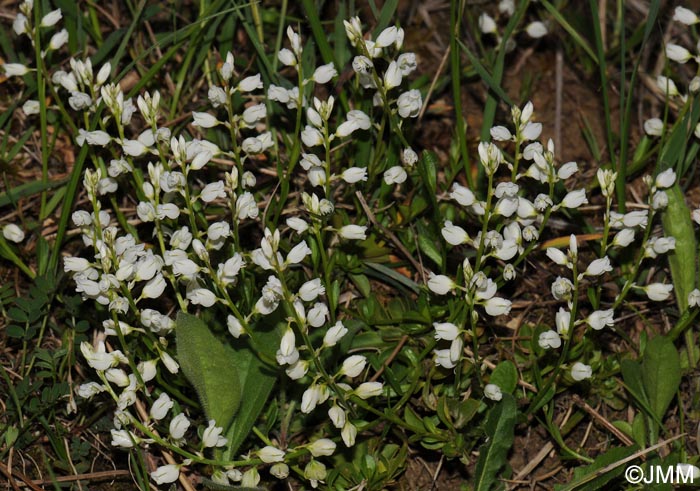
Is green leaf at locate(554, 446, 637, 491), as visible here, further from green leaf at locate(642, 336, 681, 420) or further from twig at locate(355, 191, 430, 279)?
twig at locate(355, 191, 430, 279)

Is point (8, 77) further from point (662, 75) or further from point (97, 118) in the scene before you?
point (662, 75)

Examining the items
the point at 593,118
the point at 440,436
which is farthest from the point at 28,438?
the point at 593,118

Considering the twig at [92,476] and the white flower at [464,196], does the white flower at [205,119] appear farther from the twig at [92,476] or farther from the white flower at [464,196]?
the twig at [92,476]

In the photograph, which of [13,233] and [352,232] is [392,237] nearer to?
[352,232]

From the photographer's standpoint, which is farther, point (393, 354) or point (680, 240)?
point (680, 240)

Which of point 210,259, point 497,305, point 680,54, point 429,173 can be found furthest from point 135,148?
point 680,54
